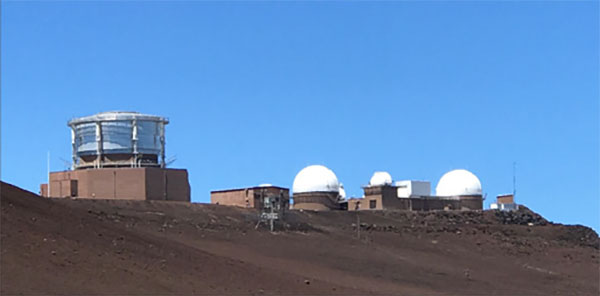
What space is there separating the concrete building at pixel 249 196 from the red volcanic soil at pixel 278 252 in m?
2.65

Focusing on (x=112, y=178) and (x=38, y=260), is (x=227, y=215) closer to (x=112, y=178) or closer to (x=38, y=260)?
(x=112, y=178)

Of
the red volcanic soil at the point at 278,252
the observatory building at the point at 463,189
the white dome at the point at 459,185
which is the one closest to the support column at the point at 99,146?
the red volcanic soil at the point at 278,252

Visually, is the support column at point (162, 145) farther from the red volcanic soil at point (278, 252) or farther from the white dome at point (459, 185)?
the white dome at point (459, 185)

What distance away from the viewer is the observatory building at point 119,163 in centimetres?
6019

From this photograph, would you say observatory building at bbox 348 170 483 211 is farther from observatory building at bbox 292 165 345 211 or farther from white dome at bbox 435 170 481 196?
observatory building at bbox 292 165 345 211

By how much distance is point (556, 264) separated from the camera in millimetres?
58719

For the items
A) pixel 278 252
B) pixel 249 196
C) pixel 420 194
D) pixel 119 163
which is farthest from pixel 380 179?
pixel 278 252

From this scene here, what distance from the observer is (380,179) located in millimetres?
77625

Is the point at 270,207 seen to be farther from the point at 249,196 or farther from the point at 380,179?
the point at 380,179

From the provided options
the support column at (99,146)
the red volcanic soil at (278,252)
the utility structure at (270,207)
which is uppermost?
the support column at (99,146)

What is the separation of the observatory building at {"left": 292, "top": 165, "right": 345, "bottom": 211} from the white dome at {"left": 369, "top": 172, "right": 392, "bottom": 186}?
2.95m

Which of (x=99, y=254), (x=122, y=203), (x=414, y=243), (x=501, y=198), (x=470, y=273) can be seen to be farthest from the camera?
(x=501, y=198)

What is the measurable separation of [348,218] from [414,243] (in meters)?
7.02

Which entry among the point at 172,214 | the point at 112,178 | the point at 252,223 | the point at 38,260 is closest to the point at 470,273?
the point at 252,223
